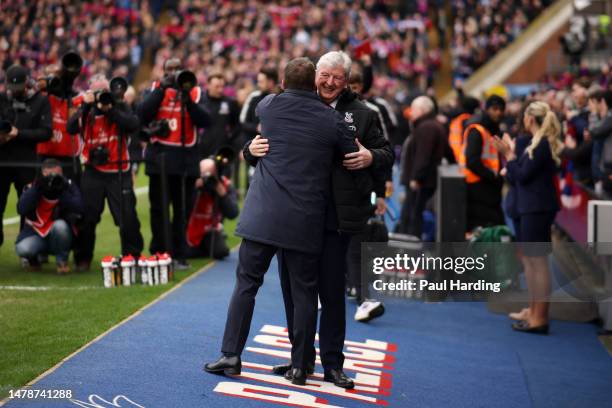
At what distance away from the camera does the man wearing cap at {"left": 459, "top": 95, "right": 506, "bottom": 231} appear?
9.87m

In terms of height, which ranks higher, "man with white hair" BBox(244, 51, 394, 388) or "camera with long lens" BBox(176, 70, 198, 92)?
"camera with long lens" BBox(176, 70, 198, 92)

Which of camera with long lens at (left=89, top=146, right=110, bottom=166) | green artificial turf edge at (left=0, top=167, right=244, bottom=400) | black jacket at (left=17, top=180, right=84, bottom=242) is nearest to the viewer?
green artificial turf edge at (left=0, top=167, right=244, bottom=400)

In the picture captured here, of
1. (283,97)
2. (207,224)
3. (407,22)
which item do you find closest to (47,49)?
(407,22)

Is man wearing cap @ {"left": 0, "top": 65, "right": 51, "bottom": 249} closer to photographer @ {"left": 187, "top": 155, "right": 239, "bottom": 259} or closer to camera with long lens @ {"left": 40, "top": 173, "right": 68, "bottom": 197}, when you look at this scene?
camera with long lens @ {"left": 40, "top": 173, "right": 68, "bottom": 197}

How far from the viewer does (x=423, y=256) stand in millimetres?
5691

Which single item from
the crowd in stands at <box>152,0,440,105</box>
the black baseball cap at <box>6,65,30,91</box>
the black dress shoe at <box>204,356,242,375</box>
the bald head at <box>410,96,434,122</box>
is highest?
the crowd in stands at <box>152,0,440,105</box>

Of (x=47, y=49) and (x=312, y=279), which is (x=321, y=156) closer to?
(x=312, y=279)

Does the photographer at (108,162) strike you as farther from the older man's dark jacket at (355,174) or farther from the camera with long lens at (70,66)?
the older man's dark jacket at (355,174)

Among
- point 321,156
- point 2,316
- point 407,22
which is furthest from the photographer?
point 407,22

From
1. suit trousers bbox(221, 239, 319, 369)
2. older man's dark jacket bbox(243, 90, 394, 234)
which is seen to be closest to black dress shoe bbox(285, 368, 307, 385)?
suit trousers bbox(221, 239, 319, 369)

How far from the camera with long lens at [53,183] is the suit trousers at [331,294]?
371 cm

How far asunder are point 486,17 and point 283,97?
2845 centimetres

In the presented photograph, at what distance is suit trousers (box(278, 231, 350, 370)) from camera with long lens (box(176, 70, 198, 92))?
3.80 metres

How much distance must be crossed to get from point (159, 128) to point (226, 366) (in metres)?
4.10
